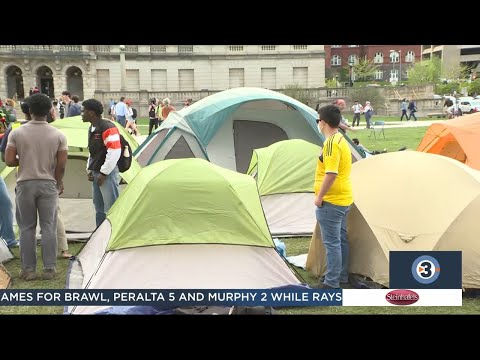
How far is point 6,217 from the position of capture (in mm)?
6094

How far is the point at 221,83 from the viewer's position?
23.8ft

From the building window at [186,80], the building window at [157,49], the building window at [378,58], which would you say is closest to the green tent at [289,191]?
the building window at [186,80]

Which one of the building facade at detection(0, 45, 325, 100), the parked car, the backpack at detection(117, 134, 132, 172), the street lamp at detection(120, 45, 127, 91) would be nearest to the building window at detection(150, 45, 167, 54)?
the building facade at detection(0, 45, 325, 100)

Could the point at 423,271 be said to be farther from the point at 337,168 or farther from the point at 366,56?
the point at 366,56

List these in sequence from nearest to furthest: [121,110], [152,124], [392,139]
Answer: [121,110] < [152,124] < [392,139]

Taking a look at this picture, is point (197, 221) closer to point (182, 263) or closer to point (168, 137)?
point (182, 263)

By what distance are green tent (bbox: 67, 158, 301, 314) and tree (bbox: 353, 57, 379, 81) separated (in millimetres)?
1958

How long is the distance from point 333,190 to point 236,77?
9.05ft

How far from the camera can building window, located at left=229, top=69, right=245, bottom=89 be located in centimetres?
645

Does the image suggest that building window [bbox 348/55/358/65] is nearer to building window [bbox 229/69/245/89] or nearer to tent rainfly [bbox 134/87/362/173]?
building window [bbox 229/69/245/89]

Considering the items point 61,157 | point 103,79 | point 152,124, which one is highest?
point 103,79

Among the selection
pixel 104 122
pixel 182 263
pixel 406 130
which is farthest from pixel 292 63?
pixel 406 130

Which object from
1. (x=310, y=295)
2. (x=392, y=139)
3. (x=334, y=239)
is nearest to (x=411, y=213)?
(x=334, y=239)

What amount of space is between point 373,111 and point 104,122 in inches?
212
